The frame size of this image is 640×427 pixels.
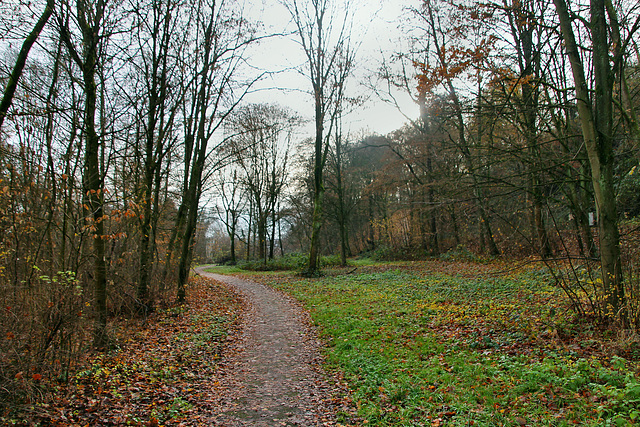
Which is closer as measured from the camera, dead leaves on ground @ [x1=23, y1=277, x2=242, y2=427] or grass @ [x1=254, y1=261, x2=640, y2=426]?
grass @ [x1=254, y1=261, x2=640, y2=426]

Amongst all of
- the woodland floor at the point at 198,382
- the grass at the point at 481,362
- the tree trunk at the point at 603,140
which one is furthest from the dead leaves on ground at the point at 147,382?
the tree trunk at the point at 603,140

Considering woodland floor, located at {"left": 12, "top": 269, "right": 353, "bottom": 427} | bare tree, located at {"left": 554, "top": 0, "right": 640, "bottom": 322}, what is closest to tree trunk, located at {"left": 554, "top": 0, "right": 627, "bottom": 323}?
bare tree, located at {"left": 554, "top": 0, "right": 640, "bottom": 322}

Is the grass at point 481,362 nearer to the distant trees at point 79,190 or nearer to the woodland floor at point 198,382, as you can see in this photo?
the woodland floor at point 198,382

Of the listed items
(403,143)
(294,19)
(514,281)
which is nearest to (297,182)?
(403,143)

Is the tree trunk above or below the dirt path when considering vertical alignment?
above

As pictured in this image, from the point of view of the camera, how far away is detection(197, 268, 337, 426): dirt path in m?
4.43

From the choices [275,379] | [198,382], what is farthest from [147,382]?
[275,379]

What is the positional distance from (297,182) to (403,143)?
1158 cm

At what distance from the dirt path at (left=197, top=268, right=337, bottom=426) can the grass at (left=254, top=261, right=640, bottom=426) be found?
485 millimetres

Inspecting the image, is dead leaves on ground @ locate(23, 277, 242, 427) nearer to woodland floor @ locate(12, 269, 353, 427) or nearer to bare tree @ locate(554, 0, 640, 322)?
woodland floor @ locate(12, 269, 353, 427)

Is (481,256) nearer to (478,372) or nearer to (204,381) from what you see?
(478,372)

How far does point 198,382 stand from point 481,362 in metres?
4.43

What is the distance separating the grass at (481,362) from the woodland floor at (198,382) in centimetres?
64

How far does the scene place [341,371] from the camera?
5.68m
